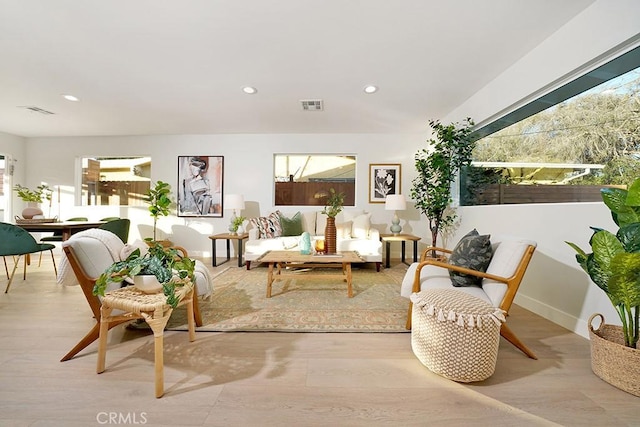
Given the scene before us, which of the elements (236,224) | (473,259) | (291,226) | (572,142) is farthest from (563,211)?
(236,224)

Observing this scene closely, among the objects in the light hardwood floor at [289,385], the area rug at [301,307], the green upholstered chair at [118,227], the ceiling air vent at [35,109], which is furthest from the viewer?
the ceiling air vent at [35,109]

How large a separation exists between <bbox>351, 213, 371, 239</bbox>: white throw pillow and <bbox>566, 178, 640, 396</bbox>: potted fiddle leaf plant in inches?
122

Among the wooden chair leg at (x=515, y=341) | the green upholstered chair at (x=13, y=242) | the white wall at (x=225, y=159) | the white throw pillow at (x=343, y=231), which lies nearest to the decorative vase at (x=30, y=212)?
the green upholstered chair at (x=13, y=242)

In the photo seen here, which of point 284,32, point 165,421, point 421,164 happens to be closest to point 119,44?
point 284,32

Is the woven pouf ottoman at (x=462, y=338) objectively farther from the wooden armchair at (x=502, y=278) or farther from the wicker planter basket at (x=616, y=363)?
the wicker planter basket at (x=616, y=363)

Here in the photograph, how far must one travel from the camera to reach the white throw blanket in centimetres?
185

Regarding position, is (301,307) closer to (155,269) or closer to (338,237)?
(155,269)

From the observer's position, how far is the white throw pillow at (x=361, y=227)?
4578mm

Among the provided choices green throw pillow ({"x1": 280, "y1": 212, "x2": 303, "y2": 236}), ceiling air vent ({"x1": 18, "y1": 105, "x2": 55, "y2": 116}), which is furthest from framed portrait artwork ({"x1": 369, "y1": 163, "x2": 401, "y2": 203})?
ceiling air vent ({"x1": 18, "y1": 105, "x2": 55, "y2": 116})

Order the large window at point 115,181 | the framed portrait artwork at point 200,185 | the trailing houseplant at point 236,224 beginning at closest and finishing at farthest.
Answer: the trailing houseplant at point 236,224
the framed portrait artwork at point 200,185
the large window at point 115,181

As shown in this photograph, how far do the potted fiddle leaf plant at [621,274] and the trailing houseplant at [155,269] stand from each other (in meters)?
2.36

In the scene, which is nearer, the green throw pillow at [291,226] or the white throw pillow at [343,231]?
the white throw pillow at [343,231]

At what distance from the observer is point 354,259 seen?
3018 millimetres

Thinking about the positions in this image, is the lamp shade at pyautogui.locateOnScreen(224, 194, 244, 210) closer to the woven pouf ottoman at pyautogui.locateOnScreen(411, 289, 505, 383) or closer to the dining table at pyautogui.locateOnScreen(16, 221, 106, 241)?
the dining table at pyautogui.locateOnScreen(16, 221, 106, 241)
